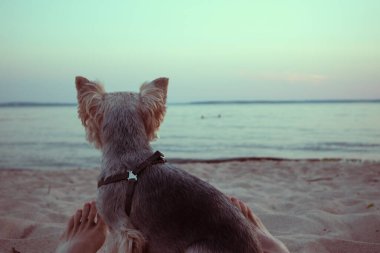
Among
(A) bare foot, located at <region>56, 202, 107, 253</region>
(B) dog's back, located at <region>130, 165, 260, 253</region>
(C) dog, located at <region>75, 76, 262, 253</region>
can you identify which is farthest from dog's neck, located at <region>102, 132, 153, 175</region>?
(A) bare foot, located at <region>56, 202, 107, 253</region>

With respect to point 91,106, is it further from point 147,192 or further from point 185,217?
point 185,217

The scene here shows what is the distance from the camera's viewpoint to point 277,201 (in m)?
6.68

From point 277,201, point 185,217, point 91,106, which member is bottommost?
point 277,201

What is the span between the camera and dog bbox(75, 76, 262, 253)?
2951 millimetres

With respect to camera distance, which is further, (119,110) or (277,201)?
(277,201)

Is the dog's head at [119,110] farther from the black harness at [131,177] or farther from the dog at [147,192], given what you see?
the black harness at [131,177]

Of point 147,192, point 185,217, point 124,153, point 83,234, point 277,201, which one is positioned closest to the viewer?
point 185,217

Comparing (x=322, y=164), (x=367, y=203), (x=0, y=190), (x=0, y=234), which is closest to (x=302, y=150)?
(x=322, y=164)

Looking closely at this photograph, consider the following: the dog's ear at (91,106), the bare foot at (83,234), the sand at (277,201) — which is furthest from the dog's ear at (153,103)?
the sand at (277,201)

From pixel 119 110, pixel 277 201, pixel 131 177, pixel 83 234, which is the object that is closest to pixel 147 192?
pixel 131 177

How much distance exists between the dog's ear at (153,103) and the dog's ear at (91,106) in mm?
367

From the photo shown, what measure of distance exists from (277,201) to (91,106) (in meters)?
3.92

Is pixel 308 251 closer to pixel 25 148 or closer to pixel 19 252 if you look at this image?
pixel 19 252

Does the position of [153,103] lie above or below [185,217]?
above
